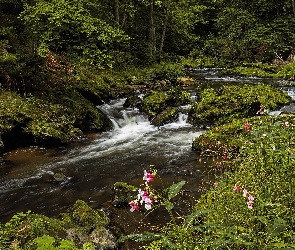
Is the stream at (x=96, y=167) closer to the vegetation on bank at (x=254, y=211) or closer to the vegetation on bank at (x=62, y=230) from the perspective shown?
the vegetation on bank at (x=62, y=230)

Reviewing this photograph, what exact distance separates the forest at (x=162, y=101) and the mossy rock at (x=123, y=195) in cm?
68

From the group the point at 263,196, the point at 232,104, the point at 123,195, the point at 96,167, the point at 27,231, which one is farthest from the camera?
the point at 232,104

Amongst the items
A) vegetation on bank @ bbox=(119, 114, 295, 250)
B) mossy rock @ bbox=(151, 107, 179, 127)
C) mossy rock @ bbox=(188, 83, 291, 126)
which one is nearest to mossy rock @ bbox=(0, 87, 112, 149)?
mossy rock @ bbox=(151, 107, 179, 127)

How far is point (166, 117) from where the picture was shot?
13.1 m

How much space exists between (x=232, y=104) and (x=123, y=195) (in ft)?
22.6

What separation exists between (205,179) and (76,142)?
16.7 ft

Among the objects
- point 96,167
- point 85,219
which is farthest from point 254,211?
point 96,167

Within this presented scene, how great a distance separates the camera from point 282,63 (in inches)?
977

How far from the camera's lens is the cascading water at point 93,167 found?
24.7 ft

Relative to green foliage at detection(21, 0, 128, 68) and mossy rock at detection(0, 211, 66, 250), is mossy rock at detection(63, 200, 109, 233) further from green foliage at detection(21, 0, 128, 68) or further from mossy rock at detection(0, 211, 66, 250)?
green foliage at detection(21, 0, 128, 68)

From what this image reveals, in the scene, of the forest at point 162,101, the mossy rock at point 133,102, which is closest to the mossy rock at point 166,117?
the forest at point 162,101

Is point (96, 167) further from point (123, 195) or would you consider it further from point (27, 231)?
point (27, 231)

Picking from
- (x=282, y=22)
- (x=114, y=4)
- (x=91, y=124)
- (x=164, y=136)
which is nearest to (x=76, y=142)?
(x=91, y=124)

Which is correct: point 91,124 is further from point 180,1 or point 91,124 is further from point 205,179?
point 180,1
